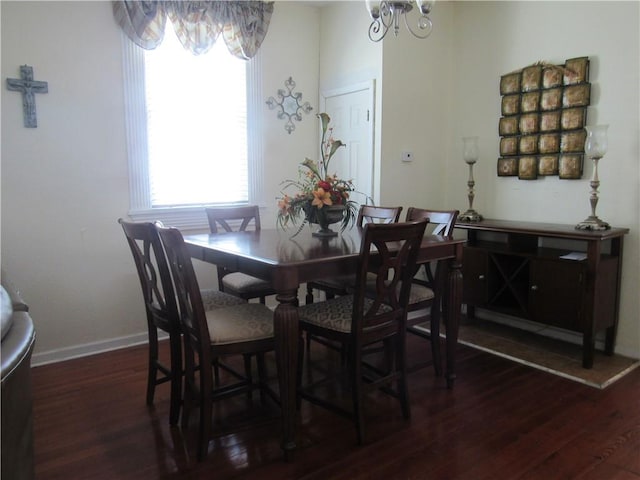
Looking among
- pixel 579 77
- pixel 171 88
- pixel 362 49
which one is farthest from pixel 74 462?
pixel 579 77

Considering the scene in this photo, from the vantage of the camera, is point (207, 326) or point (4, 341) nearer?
point (4, 341)

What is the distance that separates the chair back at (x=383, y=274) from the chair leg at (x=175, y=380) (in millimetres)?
883

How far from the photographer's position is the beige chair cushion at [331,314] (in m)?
2.15

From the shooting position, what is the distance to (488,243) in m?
3.70

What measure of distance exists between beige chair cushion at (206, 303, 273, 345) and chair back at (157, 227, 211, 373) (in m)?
0.06

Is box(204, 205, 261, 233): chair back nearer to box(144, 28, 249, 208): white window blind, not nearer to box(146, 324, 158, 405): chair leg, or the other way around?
box(144, 28, 249, 208): white window blind

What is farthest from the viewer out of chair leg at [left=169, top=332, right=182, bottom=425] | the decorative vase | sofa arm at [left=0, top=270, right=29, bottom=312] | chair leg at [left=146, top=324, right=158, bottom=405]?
the decorative vase

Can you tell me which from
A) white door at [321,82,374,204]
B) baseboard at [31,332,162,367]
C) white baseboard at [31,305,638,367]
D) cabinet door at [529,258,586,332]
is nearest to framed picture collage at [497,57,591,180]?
cabinet door at [529,258,586,332]

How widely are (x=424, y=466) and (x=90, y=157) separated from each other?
2.77 m

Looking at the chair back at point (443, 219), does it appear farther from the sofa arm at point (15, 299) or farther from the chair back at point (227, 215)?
the sofa arm at point (15, 299)

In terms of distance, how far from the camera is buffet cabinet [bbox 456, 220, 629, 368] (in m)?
2.90

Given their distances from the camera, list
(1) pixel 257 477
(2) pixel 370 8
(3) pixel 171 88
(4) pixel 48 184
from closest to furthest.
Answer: (1) pixel 257 477 < (2) pixel 370 8 < (4) pixel 48 184 < (3) pixel 171 88

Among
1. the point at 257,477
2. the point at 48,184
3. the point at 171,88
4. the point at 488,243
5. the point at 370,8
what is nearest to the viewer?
the point at 257,477

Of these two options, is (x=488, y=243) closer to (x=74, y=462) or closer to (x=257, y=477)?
(x=257, y=477)
